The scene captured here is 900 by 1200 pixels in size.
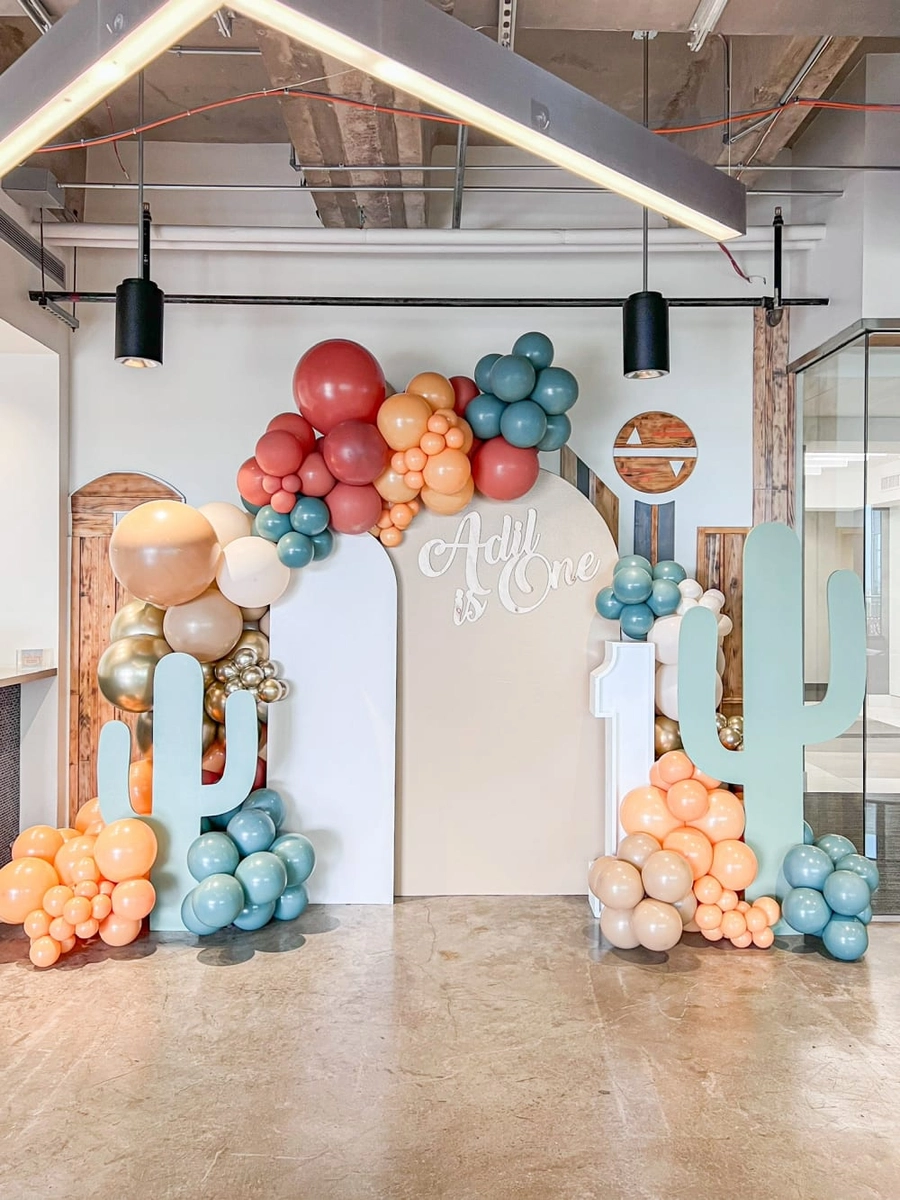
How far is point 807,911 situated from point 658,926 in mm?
640

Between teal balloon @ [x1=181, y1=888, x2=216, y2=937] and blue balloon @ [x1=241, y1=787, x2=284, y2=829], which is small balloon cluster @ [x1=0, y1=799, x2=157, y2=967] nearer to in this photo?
teal balloon @ [x1=181, y1=888, x2=216, y2=937]

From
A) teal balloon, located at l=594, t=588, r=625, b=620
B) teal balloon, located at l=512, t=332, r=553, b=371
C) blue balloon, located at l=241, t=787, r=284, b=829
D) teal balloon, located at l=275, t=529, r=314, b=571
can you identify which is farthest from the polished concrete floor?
teal balloon, located at l=512, t=332, r=553, b=371

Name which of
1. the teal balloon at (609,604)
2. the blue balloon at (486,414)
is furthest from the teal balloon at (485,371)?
the teal balloon at (609,604)

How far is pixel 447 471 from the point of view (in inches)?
151

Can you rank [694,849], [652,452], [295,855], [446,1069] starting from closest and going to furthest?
[446,1069], [694,849], [295,855], [652,452]

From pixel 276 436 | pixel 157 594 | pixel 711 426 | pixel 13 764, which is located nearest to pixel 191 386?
pixel 276 436

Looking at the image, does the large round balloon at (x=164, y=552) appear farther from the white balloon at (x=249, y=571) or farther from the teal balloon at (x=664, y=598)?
the teal balloon at (x=664, y=598)

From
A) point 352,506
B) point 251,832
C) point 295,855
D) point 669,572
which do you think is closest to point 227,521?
point 352,506

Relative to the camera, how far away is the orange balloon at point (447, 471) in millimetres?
3838

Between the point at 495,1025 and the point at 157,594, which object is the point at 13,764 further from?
the point at 495,1025

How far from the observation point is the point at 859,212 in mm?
4016

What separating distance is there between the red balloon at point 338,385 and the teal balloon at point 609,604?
50.8 inches

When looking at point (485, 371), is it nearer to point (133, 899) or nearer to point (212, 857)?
point (212, 857)

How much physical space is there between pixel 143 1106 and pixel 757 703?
105 inches
